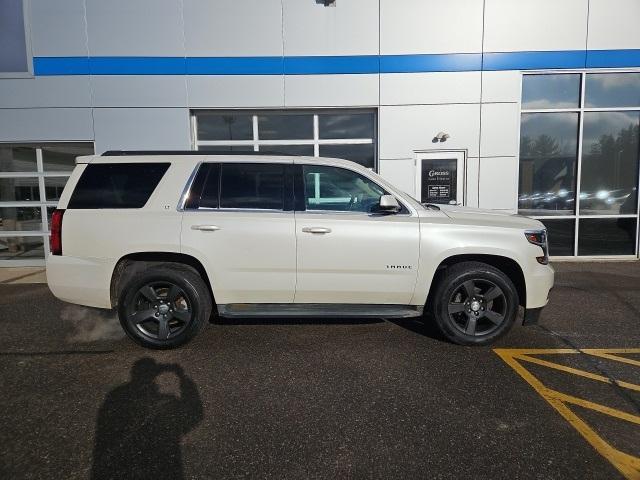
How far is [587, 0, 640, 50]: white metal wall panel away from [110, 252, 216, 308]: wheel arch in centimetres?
956

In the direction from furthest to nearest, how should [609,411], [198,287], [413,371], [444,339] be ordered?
[444,339] < [198,287] < [413,371] < [609,411]

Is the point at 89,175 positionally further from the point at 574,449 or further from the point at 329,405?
the point at 574,449

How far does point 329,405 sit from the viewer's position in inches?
118

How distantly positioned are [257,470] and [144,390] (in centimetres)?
145

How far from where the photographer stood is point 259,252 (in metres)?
3.91

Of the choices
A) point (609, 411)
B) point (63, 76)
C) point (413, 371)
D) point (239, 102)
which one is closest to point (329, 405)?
point (413, 371)

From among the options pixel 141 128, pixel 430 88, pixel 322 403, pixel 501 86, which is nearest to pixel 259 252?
pixel 322 403

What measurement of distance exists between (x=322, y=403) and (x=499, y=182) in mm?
7357

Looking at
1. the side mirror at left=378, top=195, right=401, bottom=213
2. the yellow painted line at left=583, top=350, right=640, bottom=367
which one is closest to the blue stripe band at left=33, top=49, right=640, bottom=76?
the side mirror at left=378, top=195, right=401, bottom=213

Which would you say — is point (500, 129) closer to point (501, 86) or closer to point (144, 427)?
point (501, 86)

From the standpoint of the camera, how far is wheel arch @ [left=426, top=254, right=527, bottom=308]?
13.3ft

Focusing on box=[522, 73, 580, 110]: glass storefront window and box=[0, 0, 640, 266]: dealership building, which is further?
box=[522, 73, 580, 110]: glass storefront window

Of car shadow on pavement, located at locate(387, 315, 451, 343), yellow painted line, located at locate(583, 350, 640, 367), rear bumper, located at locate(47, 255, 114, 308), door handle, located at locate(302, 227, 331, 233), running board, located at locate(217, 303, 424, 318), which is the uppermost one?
door handle, located at locate(302, 227, 331, 233)

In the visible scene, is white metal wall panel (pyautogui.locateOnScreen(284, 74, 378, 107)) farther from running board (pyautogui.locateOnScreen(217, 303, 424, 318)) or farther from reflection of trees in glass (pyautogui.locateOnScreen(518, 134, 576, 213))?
running board (pyautogui.locateOnScreen(217, 303, 424, 318))
